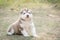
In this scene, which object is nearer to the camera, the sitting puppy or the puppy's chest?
the sitting puppy

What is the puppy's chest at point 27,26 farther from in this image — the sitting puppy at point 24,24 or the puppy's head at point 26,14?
the puppy's head at point 26,14

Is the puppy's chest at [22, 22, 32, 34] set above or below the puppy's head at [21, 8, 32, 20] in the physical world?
below

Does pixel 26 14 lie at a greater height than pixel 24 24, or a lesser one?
greater

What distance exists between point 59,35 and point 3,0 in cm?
795

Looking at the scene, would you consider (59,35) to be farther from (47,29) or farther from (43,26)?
(43,26)

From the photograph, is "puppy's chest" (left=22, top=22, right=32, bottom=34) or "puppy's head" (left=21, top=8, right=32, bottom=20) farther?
"puppy's chest" (left=22, top=22, right=32, bottom=34)

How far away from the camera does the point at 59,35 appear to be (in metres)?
7.25

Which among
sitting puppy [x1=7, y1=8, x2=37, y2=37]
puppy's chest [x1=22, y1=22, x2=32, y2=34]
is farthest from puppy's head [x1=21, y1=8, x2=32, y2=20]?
puppy's chest [x1=22, y1=22, x2=32, y2=34]

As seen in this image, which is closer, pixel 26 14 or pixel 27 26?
pixel 26 14

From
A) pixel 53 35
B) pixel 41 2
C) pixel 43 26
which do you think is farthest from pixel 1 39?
pixel 41 2

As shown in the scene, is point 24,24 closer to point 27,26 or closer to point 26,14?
point 27,26

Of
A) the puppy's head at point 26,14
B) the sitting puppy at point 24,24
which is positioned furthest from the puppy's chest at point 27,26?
the puppy's head at point 26,14

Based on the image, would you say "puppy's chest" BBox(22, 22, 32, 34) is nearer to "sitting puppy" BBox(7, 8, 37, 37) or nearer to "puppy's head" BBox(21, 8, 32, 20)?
"sitting puppy" BBox(7, 8, 37, 37)

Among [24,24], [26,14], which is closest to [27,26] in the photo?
[24,24]
